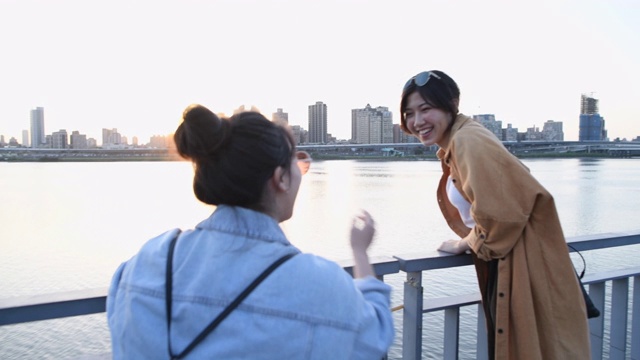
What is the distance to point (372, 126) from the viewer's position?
58.0 meters

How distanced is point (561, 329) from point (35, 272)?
8.17 meters

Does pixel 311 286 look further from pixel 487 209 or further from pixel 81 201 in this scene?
pixel 81 201

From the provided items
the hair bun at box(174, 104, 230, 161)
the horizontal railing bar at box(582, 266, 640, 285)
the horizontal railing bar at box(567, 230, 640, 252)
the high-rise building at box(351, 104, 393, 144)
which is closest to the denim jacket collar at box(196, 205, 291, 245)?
the hair bun at box(174, 104, 230, 161)

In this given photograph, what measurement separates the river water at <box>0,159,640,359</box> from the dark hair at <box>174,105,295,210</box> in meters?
0.15

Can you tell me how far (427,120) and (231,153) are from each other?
114 centimetres

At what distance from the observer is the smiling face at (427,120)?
6.09 ft

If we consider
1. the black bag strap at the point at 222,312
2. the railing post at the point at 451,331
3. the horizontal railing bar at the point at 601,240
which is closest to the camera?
the black bag strap at the point at 222,312

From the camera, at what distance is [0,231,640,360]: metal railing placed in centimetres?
111

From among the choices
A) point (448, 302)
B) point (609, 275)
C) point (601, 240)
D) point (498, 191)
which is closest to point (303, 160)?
point (498, 191)

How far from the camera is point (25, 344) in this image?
4332mm

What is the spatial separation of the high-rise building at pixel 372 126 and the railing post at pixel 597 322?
5282 centimetres

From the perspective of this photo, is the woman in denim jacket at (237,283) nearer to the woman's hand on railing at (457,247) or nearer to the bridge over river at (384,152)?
the woman's hand on railing at (457,247)

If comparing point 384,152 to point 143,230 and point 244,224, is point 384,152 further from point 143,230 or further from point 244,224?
point 244,224

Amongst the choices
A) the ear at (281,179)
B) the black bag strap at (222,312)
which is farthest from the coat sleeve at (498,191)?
the black bag strap at (222,312)
